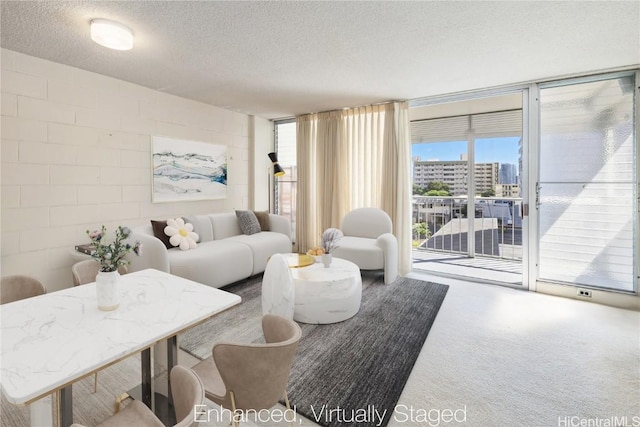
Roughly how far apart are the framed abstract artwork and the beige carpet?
2.51 m

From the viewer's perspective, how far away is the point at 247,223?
4.43 meters

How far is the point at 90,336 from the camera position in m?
1.17

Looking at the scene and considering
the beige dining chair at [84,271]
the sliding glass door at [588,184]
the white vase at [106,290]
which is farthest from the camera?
the sliding glass door at [588,184]

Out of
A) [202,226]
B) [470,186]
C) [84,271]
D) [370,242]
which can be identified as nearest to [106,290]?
[84,271]

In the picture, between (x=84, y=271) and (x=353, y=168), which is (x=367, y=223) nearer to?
(x=353, y=168)

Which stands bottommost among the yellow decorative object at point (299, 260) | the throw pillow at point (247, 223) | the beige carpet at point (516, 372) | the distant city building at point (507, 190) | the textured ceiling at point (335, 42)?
the beige carpet at point (516, 372)

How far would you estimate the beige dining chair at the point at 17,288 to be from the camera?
1.78 m

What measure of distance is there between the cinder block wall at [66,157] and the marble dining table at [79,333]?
2.00 m

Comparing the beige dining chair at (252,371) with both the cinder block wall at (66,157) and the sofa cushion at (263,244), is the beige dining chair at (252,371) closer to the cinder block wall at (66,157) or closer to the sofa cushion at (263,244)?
the sofa cushion at (263,244)

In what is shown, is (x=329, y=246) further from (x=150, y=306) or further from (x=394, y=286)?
(x=150, y=306)

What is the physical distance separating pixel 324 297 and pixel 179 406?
1.76 m

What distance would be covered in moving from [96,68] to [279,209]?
348 cm

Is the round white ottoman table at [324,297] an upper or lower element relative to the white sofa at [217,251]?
lower

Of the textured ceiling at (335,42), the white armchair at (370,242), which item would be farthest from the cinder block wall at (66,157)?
the white armchair at (370,242)
